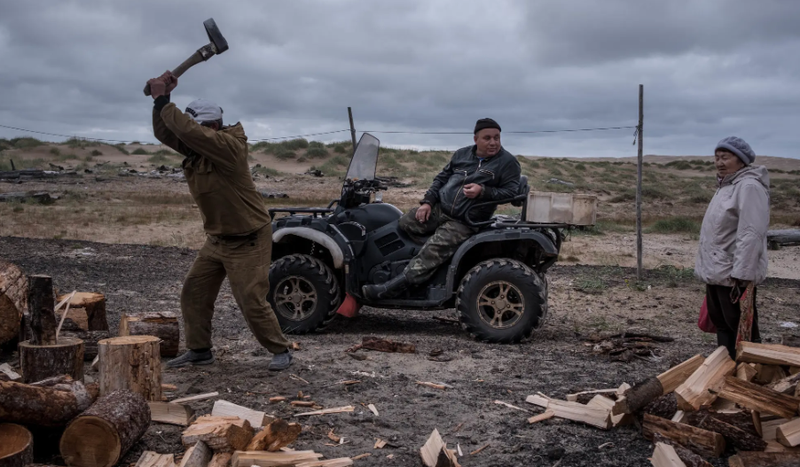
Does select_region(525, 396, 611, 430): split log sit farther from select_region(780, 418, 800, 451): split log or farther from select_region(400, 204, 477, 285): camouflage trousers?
select_region(400, 204, 477, 285): camouflage trousers

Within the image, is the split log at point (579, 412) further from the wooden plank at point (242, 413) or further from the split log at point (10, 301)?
the split log at point (10, 301)

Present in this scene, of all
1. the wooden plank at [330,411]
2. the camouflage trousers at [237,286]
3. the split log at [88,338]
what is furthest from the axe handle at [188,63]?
the wooden plank at [330,411]

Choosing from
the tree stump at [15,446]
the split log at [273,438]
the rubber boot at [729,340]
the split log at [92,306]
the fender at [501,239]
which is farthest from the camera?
the fender at [501,239]

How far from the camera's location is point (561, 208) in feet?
22.8

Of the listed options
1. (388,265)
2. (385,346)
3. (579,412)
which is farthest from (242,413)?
(388,265)

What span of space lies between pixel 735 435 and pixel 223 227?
3.68 m

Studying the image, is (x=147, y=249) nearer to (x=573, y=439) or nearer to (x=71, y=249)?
(x=71, y=249)

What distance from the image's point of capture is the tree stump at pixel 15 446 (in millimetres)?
3393

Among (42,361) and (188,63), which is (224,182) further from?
(42,361)

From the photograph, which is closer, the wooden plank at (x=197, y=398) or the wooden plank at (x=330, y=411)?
the wooden plank at (x=330, y=411)

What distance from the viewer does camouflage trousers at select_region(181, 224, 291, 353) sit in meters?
5.52

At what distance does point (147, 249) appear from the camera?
13.4m

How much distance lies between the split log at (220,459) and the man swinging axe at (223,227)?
1.78 metres

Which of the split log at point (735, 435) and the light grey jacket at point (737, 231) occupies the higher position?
the light grey jacket at point (737, 231)
